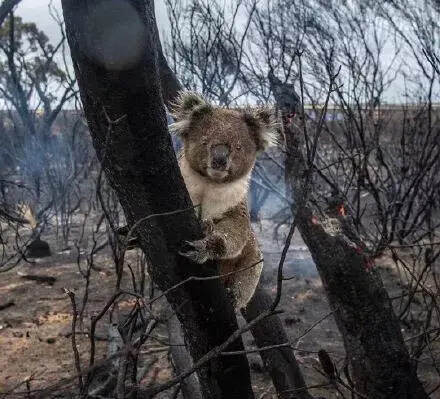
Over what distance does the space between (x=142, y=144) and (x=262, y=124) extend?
1.69 metres

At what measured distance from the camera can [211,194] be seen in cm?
284

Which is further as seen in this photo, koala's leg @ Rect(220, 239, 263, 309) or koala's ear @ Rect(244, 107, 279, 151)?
koala's ear @ Rect(244, 107, 279, 151)

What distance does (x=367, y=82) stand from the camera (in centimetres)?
920

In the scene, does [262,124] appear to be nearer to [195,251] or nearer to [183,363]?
[195,251]

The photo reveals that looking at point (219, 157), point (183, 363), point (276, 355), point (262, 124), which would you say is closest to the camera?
point (219, 157)

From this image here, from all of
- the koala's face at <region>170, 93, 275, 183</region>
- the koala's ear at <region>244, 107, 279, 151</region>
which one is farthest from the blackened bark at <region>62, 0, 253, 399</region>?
the koala's ear at <region>244, 107, 279, 151</region>

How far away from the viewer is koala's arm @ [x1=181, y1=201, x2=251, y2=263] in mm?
1857

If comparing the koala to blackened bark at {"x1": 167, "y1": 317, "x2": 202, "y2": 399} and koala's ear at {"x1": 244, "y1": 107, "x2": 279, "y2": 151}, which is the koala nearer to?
koala's ear at {"x1": 244, "y1": 107, "x2": 279, "y2": 151}

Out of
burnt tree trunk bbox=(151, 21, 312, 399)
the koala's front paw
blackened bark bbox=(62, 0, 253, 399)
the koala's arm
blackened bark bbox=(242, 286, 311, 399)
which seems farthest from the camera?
blackened bark bbox=(242, 286, 311, 399)

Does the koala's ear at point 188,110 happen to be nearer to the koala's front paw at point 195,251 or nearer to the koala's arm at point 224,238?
the koala's arm at point 224,238

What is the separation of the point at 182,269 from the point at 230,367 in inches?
24.5

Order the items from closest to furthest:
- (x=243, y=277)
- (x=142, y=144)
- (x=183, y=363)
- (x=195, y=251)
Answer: (x=142, y=144) < (x=195, y=251) < (x=243, y=277) < (x=183, y=363)

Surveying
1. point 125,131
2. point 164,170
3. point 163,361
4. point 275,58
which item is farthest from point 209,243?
point 275,58

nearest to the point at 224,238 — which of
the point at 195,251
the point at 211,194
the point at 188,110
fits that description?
the point at 211,194
